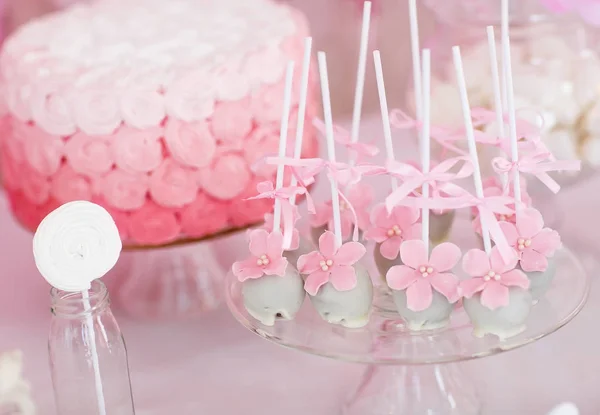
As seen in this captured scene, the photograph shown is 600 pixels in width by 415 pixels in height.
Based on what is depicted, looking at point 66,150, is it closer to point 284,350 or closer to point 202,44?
point 202,44

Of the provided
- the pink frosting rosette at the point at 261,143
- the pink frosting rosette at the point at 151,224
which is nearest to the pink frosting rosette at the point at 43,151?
the pink frosting rosette at the point at 151,224

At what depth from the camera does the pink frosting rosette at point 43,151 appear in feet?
3.06

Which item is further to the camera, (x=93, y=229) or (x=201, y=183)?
(x=201, y=183)

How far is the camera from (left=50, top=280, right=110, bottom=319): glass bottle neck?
29.8 inches

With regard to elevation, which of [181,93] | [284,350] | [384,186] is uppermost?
[181,93]

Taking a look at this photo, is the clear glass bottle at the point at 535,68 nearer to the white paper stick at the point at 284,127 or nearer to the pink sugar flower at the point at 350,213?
the pink sugar flower at the point at 350,213

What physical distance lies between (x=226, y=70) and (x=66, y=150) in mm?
200

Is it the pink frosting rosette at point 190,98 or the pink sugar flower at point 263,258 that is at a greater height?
the pink frosting rosette at point 190,98

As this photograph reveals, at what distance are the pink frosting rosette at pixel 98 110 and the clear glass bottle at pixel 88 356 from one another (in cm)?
20

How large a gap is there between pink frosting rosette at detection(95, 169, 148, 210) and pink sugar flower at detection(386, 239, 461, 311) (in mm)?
335

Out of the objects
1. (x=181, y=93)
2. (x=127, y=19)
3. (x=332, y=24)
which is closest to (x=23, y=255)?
(x=127, y=19)

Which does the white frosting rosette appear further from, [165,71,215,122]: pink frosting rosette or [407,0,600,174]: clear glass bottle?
[407,0,600,174]: clear glass bottle

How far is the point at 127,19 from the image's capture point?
1117mm

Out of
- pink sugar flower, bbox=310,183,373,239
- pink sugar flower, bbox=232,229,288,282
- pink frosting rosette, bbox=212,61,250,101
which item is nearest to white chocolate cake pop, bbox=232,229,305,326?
pink sugar flower, bbox=232,229,288,282
